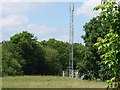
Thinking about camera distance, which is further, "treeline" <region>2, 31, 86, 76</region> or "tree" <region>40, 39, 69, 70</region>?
"tree" <region>40, 39, 69, 70</region>

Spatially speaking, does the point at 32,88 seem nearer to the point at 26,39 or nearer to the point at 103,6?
the point at 103,6

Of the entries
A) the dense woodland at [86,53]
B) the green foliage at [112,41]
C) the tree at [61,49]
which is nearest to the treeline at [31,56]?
the dense woodland at [86,53]

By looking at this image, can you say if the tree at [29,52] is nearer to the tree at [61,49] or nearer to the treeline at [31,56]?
the treeline at [31,56]

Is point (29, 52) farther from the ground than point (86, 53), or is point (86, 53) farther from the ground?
point (29, 52)

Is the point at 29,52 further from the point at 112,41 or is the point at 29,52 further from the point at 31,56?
the point at 112,41

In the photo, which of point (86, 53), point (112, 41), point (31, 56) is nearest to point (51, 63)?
point (31, 56)

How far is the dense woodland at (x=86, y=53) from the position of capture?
141 inches

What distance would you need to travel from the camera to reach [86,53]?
28453 mm

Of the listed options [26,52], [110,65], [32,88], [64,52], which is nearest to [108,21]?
[110,65]

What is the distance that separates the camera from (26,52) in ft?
160

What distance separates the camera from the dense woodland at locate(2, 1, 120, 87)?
3582 mm

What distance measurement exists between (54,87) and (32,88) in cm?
132

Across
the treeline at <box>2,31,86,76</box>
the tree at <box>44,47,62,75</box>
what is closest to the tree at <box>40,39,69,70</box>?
the treeline at <box>2,31,86,76</box>

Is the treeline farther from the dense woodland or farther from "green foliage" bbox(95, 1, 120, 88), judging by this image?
"green foliage" bbox(95, 1, 120, 88)
